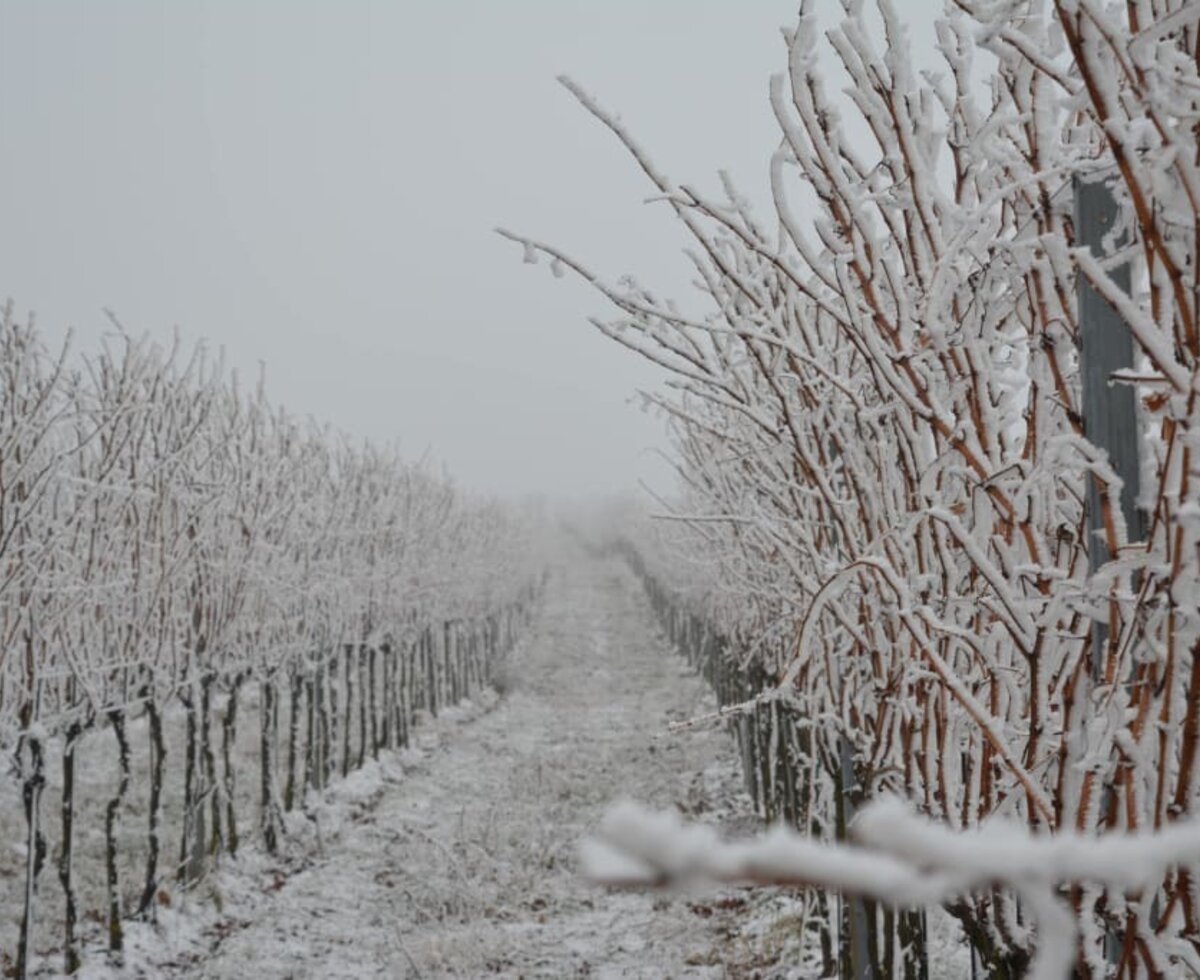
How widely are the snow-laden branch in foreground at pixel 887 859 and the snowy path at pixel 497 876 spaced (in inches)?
270

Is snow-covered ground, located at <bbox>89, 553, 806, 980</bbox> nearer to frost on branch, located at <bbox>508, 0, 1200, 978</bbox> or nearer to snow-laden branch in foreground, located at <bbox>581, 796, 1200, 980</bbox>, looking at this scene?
frost on branch, located at <bbox>508, 0, 1200, 978</bbox>

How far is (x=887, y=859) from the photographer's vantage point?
0.54m

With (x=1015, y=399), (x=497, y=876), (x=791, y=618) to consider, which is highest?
(x=1015, y=399)

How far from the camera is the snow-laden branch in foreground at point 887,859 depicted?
0.51 m

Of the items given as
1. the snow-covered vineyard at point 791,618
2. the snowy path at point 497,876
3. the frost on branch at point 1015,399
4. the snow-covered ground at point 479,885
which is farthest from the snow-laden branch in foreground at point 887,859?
the snowy path at point 497,876

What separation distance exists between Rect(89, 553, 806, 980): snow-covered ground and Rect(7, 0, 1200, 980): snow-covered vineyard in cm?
6

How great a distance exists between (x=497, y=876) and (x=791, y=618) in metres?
5.87

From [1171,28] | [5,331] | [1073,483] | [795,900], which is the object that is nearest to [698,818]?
[795,900]

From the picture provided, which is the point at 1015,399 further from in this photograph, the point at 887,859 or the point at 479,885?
the point at 479,885

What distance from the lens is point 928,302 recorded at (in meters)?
1.81

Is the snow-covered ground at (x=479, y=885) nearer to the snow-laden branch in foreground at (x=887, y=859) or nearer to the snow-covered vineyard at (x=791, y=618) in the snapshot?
the snow-covered vineyard at (x=791, y=618)

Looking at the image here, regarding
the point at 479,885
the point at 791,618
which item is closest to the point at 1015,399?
the point at 791,618

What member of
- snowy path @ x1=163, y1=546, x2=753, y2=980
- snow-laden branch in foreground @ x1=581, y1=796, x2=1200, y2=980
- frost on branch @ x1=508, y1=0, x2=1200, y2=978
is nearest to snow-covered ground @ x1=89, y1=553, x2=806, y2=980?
snowy path @ x1=163, y1=546, x2=753, y2=980

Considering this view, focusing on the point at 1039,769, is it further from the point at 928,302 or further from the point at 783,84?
the point at 783,84
